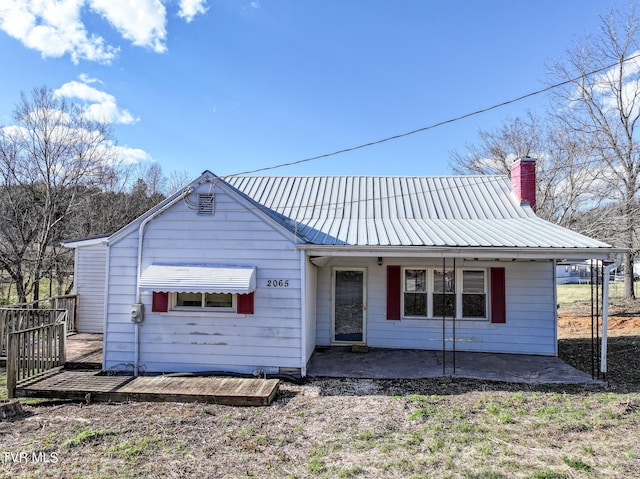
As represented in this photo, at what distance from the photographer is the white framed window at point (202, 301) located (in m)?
7.26

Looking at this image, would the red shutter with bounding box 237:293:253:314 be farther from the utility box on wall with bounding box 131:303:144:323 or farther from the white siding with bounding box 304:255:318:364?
the utility box on wall with bounding box 131:303:144:323

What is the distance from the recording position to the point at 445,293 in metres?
8.98

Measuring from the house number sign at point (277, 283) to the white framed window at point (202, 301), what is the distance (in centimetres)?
80

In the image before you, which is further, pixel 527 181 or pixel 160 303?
pixel 527 181

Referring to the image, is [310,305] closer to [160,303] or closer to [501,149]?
[160,303]

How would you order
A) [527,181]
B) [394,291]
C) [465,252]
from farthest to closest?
[527,181]
[394,291]
[465,252]

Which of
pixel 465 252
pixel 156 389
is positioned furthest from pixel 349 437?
pixel 465 252

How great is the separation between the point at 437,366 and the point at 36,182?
16.4 m

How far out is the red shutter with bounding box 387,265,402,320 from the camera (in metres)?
9.06

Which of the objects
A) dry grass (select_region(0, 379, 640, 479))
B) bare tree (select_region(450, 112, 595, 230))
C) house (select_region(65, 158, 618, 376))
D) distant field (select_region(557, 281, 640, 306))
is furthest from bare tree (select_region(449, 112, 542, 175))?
dry grass (select_region(0, 379, 640, 479))

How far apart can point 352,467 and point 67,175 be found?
16.5 meters

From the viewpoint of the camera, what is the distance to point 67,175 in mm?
15141

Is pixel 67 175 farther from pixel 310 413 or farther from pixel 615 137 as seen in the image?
pixel 615 137

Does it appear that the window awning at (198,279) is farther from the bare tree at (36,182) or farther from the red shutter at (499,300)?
the bare tree at (36,182)
